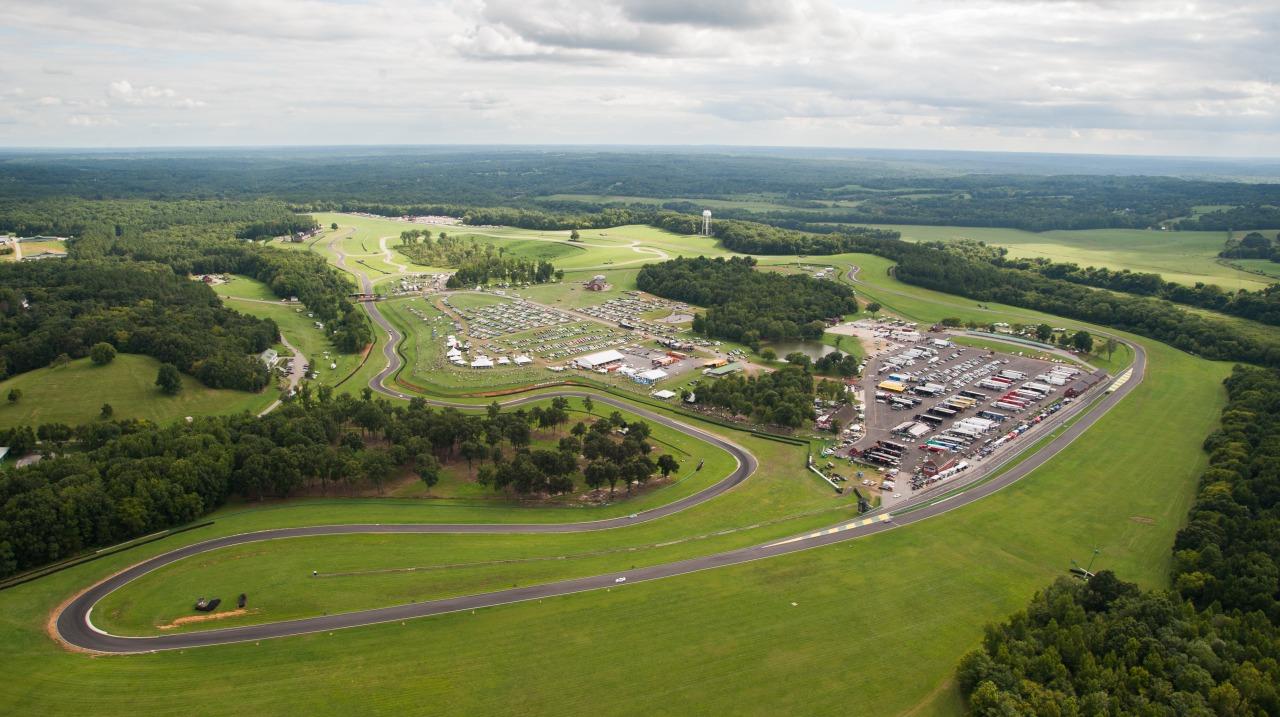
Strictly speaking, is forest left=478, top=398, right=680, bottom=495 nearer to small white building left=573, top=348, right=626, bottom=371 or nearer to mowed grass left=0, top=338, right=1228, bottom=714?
mowed grass left=0, top=338, right=1228, bottom=714

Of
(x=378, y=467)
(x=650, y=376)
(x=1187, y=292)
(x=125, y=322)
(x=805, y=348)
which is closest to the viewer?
(x=378, y=467)

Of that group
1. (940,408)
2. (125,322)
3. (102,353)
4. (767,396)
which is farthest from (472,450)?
(125,322)

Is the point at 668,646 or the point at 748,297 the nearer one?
the point at 668,646

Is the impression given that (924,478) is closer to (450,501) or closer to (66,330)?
(450,501)

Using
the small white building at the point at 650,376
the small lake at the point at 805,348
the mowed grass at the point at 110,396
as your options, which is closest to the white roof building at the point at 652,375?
the small white building at the point at 650,376

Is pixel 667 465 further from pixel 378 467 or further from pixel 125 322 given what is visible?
pixel 125 322

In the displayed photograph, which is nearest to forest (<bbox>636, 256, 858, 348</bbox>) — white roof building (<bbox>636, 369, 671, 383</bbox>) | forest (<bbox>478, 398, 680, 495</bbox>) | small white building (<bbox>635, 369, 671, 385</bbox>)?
white roof building (<bbox>636, 369, 671, 383</bbox>)

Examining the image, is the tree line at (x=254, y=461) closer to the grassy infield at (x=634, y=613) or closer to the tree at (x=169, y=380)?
the grassy infield at (x=634, y=613)
